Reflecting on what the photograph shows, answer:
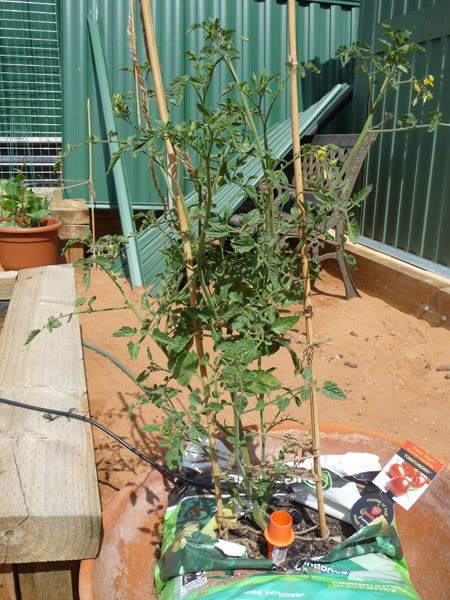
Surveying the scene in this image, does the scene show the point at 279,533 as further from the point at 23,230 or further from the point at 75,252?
the point at 75,252

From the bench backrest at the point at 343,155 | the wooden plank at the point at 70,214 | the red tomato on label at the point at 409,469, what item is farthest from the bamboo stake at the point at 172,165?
the wooden plank at the point at 70,214

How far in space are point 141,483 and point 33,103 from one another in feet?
18.6

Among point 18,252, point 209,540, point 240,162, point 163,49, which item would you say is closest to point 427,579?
point 209,540

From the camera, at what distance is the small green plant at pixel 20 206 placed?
4980mm

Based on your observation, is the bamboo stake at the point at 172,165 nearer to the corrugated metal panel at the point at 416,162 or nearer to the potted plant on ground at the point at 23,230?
the corrugated metal panel at the point at 416,162

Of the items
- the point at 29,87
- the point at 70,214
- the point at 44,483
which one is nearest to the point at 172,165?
the point at 44,483

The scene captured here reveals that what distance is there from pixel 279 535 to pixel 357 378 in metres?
2.05

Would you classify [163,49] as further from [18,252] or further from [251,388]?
[251,388]

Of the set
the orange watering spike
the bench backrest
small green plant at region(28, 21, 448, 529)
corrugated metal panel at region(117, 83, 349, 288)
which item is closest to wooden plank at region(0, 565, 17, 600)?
small green plant at region(28, 21, 448, 529)

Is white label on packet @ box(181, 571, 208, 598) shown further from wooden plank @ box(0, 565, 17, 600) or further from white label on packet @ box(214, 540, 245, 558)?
wooden plank @ box(0, 565, 17, 600)

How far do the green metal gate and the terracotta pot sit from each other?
1.53m

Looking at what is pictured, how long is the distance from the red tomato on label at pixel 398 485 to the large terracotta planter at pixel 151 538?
44 millimetres

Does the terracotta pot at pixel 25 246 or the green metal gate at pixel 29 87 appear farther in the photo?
the green metal gate at pixel 29 87

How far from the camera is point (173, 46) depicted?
6117mm
